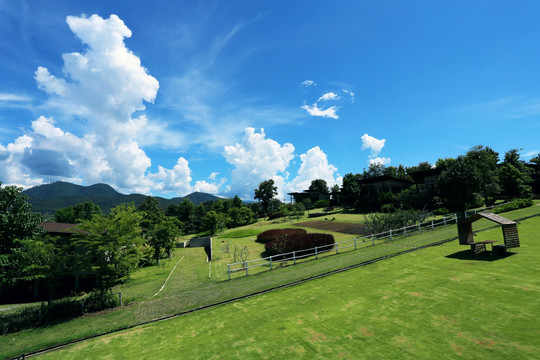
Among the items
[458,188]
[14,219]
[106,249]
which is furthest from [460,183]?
[14,219]

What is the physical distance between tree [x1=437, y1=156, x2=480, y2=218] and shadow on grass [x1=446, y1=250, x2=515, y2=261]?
1554 centimetres

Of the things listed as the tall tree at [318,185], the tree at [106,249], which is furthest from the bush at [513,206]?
the tall tree at [318,185]

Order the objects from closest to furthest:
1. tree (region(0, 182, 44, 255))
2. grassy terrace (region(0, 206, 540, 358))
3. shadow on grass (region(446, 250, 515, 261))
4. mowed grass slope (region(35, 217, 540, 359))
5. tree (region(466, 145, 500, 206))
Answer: mowed grass slope (region(35, 217, 540, 359))
grassy terrace (region(0, 206, 540, 358))
shadow on grass (region(446, 250, 515, 261))
tree (region(0, 182, 44, 255))
tree (region(466, 145, 500, 206))

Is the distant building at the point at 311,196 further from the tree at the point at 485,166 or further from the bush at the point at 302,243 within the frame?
the bush at the point at 302,243

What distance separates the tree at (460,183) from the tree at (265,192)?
6833 cm

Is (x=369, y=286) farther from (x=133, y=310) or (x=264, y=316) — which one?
(x=133, y=310)

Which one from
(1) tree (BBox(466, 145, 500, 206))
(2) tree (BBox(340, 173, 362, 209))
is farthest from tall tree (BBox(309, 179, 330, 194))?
(1) tree (BBox(466, 145, 500, 206))

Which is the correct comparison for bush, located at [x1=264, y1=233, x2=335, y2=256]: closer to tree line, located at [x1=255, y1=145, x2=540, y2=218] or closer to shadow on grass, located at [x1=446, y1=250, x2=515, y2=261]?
shadow on grass, located at [x1=446, y1=250, x2=515, y2=261]

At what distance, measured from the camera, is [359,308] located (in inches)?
354

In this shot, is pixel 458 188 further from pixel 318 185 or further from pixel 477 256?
pixel 318 185

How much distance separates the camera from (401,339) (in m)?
6.75

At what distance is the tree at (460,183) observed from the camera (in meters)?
25.3

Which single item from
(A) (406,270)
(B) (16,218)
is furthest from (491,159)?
(B) (16,218)

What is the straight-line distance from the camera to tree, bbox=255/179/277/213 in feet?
303
